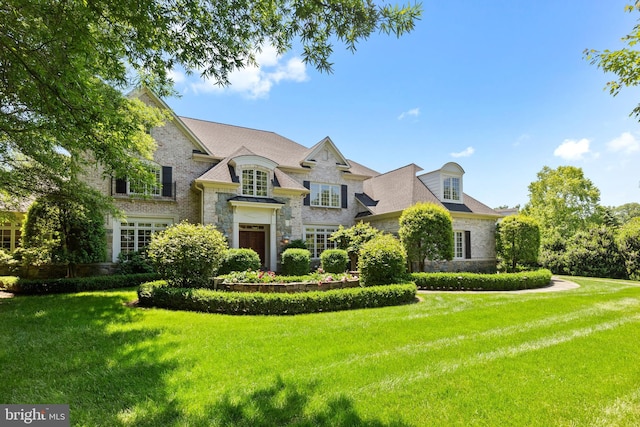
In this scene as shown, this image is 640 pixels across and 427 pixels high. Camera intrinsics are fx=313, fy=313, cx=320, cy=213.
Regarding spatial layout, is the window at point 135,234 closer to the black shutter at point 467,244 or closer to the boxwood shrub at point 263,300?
the boxwood shrub at point 263,300

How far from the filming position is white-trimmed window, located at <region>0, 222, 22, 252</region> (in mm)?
16266

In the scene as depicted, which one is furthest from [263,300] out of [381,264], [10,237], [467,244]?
[10,237]

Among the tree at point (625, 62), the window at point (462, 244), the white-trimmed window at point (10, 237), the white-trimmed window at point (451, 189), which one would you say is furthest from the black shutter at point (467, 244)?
the white-trimmed window at point (10, 237)

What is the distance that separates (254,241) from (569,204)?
104 feet

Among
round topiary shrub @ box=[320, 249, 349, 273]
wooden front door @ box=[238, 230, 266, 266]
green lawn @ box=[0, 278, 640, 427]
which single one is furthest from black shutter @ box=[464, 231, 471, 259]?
wooden front door @ box=[238, 230, 266, 266]

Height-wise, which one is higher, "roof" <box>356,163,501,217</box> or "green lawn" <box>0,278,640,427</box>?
"roof" <box>356,163,501,217</box>

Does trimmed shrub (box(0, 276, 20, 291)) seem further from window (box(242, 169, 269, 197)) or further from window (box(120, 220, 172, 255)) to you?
window (box(242, 169, 269, 197))

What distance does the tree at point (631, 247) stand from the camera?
58.1 feet

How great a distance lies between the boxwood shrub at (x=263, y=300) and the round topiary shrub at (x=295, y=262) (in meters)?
6.53

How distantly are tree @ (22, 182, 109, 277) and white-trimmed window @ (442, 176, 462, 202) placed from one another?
1800 centimetres

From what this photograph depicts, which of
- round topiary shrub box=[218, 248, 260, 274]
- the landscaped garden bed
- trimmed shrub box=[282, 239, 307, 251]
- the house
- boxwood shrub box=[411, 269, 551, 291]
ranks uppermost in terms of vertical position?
the house

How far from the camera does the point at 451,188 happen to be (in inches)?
797

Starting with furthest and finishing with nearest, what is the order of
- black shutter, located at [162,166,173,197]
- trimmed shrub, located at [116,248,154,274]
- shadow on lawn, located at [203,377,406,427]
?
1. black shutter, located at [162,166,173,197]
2. trimmed shrub, located at [116,248,154,274]
3. shadow on lawn, located at [203,377,406,427]

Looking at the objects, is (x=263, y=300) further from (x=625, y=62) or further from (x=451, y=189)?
(x=451, y=189)
